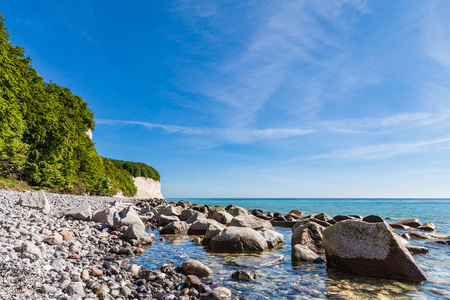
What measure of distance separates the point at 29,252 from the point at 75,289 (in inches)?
60.0

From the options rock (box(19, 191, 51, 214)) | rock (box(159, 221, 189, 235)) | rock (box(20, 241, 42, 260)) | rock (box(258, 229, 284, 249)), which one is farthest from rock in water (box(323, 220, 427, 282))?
rock (box(19, 191, 51, 214))

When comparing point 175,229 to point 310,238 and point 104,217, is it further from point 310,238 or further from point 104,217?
point 310,238

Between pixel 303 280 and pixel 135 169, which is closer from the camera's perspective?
pixel 303 280

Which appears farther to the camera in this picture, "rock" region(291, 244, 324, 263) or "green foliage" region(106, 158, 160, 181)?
"green foliage" region(106, 158, 160, 181)

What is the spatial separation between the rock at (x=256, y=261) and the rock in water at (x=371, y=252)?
4.71 ft

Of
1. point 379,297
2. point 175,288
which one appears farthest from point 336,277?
point 175,288

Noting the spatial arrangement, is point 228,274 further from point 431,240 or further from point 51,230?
point 431,240

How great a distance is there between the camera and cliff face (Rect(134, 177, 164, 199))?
3996 inches

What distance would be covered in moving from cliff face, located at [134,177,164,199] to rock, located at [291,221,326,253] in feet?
310

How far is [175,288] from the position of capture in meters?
4.99

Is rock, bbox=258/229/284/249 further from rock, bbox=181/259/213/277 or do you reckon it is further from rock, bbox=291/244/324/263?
rock, bbox=181/259/213/277

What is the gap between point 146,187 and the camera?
354ft

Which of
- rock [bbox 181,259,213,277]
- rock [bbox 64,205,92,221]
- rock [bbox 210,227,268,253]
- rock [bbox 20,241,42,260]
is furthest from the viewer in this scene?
rock [bbox 64,205,92,221]

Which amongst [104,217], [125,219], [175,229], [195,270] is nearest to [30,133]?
[104,217]
